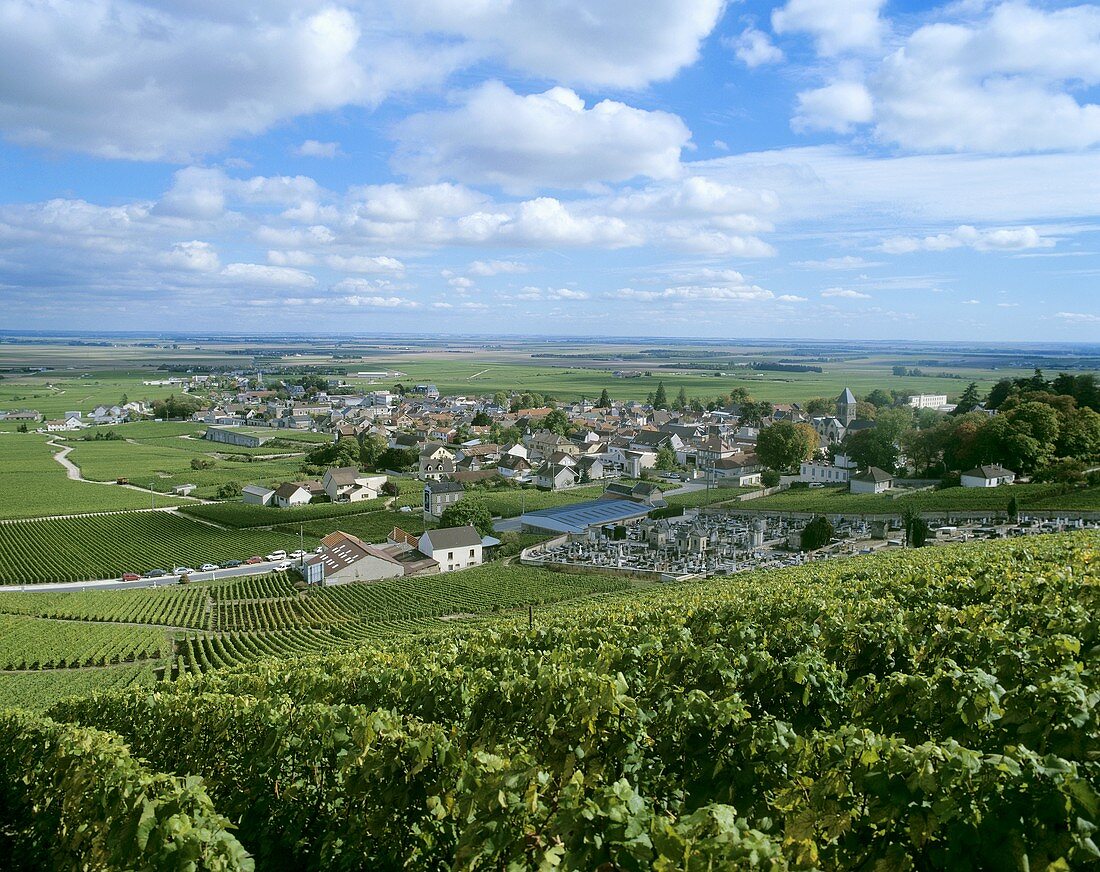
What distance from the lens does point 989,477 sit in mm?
45719

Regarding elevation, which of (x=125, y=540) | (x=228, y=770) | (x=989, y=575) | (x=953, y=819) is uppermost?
(x=953, y=819)

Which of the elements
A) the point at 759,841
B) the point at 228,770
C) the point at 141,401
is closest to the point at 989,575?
the point at 759,841

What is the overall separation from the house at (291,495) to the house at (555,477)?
2126 cm

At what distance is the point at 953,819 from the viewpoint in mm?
3928

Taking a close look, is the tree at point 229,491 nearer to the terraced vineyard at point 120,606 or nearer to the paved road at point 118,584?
the paved road at point 118,584

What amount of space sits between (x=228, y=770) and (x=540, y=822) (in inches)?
190

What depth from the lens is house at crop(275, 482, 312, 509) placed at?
60.4 meters

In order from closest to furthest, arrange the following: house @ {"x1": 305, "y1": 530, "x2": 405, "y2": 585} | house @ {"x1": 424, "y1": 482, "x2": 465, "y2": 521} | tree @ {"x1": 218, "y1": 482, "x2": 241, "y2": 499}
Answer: house @ {"x1": 305, "y1": 530, "x2": 405, "y2": 585} < house @ {"x1": 424, "y1": 482, "x2": 465, "y2": 521} < tree @ {"x1": 218, "y1": 482, "x2": 241, "y2": 499}

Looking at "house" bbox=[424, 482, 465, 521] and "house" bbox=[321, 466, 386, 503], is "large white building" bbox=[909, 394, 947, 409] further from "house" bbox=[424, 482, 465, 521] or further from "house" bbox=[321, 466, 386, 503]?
"house" bbox=[321, 466, 386, 503]

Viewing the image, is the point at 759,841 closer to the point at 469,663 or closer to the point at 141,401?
the point at 469,663

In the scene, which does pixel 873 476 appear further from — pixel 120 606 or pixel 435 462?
pixel 120 606

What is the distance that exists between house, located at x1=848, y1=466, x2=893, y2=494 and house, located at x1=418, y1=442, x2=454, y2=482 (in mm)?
36288

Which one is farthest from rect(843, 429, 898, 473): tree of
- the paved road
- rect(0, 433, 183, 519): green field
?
rect(0, 433, 183, 519): green field

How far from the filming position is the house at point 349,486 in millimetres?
62938
